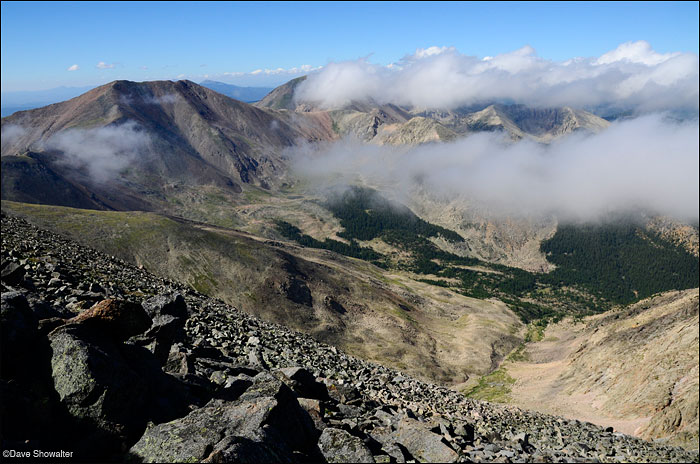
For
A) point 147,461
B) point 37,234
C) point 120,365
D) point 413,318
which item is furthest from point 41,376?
point 413,318

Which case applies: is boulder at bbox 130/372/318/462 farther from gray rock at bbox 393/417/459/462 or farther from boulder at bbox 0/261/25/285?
boulder at bbox 0/261/25/285

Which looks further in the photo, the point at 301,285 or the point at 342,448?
the point at 301,285

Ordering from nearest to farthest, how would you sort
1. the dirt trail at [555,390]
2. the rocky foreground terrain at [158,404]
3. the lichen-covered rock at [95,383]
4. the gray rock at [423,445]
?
the rocky foreground terrain at [158,404] → the lichen-covered rock at [95,383] → the gray rock at [423,445] → the dirt trail at [555,390]

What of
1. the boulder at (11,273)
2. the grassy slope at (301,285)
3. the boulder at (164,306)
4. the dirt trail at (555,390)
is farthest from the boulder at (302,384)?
the grassy slope at (301,285)

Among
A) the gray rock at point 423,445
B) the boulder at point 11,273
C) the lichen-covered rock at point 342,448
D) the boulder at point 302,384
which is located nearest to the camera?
the lichen-covered rock at point 342,448

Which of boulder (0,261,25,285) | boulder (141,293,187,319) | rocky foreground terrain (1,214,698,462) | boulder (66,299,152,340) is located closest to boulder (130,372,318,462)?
rocky foreground terrain (1,214,698,462)

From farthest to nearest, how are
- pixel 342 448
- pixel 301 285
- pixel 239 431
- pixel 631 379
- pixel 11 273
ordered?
pixel 301 285 → pixel 631 379 → pixel 11 273 → pixel 342 448 → pixel 239 431

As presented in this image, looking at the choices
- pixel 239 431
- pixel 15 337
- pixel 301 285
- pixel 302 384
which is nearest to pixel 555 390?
pixel 301 285

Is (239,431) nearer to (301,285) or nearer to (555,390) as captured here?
(555,390)

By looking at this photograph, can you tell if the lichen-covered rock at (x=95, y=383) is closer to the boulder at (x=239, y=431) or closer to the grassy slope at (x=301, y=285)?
the boulder at (x=239, y=431)
